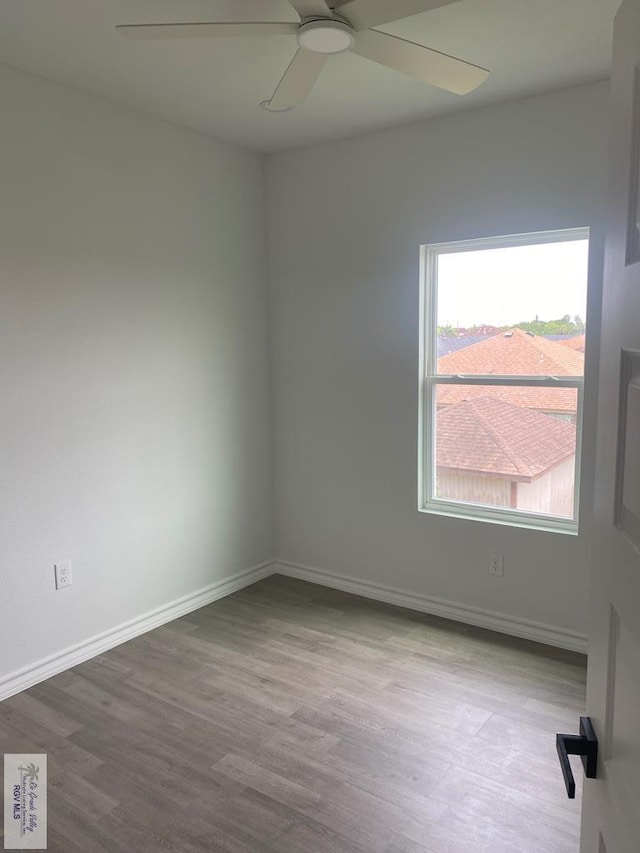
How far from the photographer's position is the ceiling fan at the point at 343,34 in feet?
5.88

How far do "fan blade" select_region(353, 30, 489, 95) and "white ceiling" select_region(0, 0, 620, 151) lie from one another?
0.67 ft

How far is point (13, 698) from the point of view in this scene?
107 inches

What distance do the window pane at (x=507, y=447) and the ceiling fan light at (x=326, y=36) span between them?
6.08ft

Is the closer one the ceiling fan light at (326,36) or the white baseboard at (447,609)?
the ceiling fan light at (326,36)

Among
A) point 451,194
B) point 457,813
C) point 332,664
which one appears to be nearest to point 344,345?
point 451,194

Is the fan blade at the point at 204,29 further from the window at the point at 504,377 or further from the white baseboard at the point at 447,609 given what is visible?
the white baseboard at the point at 447,609

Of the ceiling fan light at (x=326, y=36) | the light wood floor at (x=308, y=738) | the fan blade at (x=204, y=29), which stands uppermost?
the fan blade at (x=204, y=29)

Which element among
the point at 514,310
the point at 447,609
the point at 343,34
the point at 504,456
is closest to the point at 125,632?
the point at 447,609

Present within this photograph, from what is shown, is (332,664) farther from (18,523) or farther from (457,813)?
(18,523)

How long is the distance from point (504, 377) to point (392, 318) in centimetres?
70

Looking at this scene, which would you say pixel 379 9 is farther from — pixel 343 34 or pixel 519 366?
pixel 519 366

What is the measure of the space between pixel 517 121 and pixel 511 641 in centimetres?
257

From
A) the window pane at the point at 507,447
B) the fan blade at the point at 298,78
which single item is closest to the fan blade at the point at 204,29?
the fan blade at the point at 298,78

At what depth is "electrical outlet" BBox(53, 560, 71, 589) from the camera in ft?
9.54
